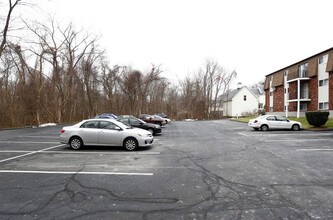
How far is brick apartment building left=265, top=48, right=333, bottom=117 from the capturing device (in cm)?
2902

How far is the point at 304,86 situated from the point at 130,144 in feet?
105

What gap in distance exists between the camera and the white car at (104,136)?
11031 millimetres

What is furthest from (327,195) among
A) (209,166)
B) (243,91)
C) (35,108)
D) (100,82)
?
Answer: (243,91)

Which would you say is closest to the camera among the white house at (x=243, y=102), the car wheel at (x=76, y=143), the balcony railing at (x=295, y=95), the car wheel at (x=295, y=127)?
the car wheel at (x=76, y=143)

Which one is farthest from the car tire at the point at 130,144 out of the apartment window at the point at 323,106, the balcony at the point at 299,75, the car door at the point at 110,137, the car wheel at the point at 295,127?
the balcony at the point at 299,75

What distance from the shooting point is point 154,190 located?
17.5ft

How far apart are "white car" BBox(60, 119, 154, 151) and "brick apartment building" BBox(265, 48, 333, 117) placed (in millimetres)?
26696

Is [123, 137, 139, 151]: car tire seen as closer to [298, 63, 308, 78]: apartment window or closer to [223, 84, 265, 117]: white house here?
[298, 63, 308, 78]: apartment window

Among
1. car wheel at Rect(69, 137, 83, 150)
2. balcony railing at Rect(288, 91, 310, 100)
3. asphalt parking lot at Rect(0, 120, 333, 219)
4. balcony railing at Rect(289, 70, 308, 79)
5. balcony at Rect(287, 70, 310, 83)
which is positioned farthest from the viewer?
balcony railing at Rect(288, 91, 310, 100)

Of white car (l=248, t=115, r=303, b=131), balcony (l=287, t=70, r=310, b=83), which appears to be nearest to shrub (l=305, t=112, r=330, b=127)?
white car (l=248, t=115, r=303, b=131)

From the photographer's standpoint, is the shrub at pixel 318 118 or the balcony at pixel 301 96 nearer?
the shrub at pixel 318 118

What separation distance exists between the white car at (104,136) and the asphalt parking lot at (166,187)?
66.8 inches

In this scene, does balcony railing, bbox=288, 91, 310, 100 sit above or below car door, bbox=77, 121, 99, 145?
above

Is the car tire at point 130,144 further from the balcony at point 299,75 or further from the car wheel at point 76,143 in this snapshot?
the balcony at point 299,75
